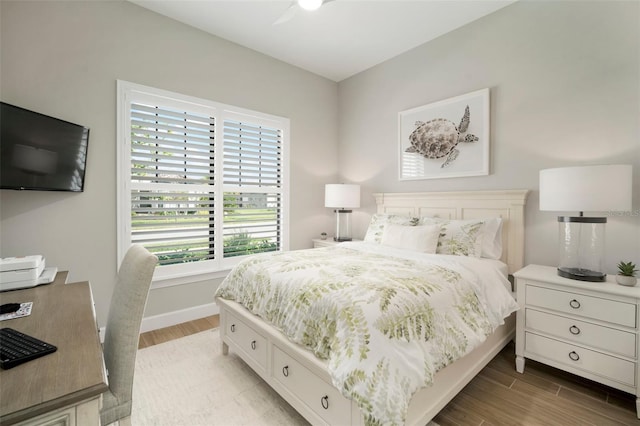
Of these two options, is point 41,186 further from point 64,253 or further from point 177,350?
point 177,350

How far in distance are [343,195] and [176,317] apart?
7.71 feet

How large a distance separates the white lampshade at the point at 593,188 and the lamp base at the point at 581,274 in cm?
45

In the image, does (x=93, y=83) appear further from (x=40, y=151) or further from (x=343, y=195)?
(x=343, y=195)

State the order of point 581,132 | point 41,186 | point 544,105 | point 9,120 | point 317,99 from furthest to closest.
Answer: point 317,99 < point 544,105 < point 581,132 < point 41,186 < point 9,120

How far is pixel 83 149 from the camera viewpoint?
91.4 inches

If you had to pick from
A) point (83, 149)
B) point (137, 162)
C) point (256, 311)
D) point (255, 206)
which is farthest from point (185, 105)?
point (256, 311)

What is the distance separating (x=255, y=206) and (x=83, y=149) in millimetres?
1743

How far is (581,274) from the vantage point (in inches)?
77.1

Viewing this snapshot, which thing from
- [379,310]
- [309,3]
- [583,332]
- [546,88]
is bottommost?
[583,332]

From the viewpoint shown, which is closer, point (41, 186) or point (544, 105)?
point (41, 186)

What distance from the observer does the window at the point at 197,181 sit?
270 cm

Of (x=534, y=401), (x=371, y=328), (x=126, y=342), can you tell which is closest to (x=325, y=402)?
(x=371, y=328)

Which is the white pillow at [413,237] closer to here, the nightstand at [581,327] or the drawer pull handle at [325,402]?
the nightstand at [581,327]

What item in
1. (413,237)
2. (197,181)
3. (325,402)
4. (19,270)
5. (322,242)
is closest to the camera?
(325,402)
